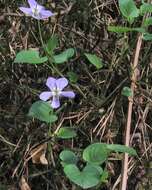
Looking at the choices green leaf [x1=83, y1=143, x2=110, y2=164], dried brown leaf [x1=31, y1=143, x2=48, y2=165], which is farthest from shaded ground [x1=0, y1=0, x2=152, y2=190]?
green leaf [x1=83, y1=143, x2=110, y2=164]

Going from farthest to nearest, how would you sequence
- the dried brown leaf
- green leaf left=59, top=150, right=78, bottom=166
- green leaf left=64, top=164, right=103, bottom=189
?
the dried brown leaf, green leaf left=59, top=150, right=78, bottom=166, green leaf left=64, top=164, right=103, bottom=189

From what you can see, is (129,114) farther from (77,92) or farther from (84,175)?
(84,175)

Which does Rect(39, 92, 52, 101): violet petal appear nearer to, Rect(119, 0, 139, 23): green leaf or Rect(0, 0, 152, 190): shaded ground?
Rect(0, 0, 152, 190): shaded ground

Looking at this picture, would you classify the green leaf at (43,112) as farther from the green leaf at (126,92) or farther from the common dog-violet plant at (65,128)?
the green leaf at (126,92)

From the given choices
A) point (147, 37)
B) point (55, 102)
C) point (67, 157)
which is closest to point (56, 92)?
point (55, 102)

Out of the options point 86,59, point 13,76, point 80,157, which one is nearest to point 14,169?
point 80,157

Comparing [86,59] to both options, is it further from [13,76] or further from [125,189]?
[125,189]
